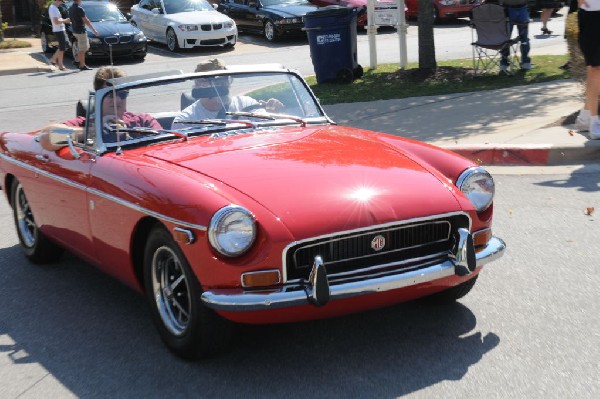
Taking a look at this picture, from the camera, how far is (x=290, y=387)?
4648 mm

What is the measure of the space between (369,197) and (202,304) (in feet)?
3.21

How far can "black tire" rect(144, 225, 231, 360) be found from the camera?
4832 millimetres

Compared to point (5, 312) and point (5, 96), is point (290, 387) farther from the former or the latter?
point (5, 96)

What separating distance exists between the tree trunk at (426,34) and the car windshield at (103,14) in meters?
10.7

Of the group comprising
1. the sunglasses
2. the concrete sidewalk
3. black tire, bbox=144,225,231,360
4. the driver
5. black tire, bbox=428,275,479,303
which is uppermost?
the sunglasses

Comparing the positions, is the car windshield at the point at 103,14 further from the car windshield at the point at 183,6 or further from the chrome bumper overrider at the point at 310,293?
the chrome bumper overrider at the point at 310,293

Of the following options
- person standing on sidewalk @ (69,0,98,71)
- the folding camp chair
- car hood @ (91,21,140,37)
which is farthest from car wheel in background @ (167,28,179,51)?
the folding camp chair

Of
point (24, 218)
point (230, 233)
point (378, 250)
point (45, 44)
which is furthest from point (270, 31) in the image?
point (230, 233)

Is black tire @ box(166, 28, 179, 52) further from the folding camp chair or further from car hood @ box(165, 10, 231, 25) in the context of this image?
the folding camp chair

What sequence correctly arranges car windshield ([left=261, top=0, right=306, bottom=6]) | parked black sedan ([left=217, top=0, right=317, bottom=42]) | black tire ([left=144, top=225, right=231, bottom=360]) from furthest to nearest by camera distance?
car windshield ([left=261, top=0, right=306, bottom=6]) < parked black sedan ([left=217, top=0, right=317, bottom=42]) < black tire ([left=144, top=225, right=231, bottom=360])

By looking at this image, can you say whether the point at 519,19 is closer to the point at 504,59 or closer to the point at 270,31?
the point at 504,59

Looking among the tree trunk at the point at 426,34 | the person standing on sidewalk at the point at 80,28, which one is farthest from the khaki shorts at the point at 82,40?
the tree trunk at the point at 426,34

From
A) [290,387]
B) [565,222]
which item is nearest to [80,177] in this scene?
[290,387]

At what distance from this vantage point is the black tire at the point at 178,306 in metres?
4.83
